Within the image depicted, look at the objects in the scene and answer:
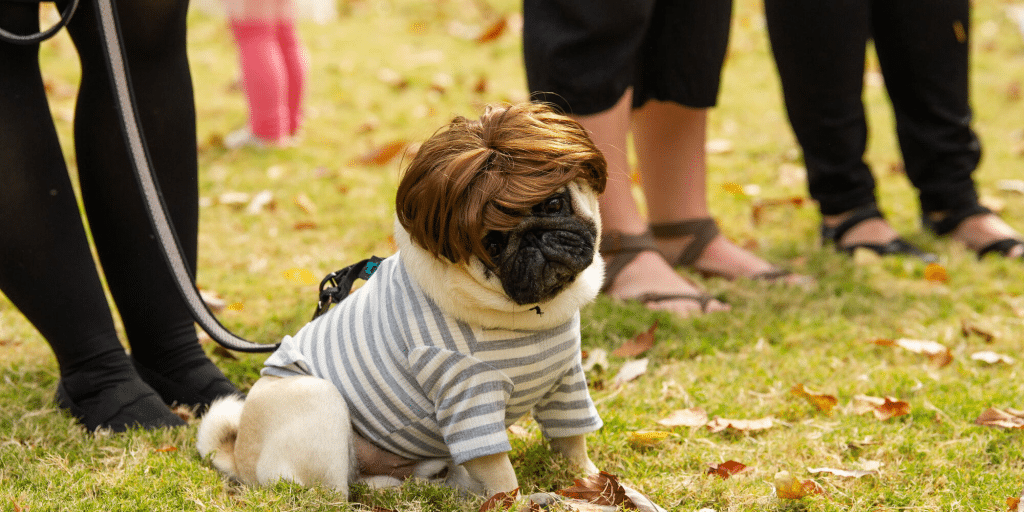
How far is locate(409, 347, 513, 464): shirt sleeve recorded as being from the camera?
1682 mm

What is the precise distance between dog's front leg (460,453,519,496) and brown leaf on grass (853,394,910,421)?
3.27ft

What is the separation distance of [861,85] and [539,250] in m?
2.37

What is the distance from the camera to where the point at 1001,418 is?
2154mm

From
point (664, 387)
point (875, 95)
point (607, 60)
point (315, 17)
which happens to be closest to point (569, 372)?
point (664, 387)

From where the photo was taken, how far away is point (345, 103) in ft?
18.4

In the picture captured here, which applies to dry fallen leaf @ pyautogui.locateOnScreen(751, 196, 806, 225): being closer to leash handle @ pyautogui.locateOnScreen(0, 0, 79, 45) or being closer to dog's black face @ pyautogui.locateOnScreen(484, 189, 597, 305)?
dog's black face @ pyautogui.locateOnScreen(484, 189, 597, 305)

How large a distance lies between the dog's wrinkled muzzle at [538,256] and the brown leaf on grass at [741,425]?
795 mm

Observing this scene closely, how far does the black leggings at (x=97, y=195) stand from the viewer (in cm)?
198

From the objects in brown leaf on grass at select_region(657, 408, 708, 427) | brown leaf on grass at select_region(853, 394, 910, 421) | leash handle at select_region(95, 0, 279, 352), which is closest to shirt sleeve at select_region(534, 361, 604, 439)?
brown leaf on grass at select_region(657, 408, 708, 427)

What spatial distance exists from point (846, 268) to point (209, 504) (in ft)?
8.26

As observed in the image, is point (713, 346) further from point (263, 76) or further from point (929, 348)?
point (263, 76)

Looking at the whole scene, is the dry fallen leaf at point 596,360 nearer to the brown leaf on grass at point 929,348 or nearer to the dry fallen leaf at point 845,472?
the dry fallen leaf at point 845,472

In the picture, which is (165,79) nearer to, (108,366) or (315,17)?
(108,366)

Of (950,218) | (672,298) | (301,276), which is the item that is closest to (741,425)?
(672,298)
